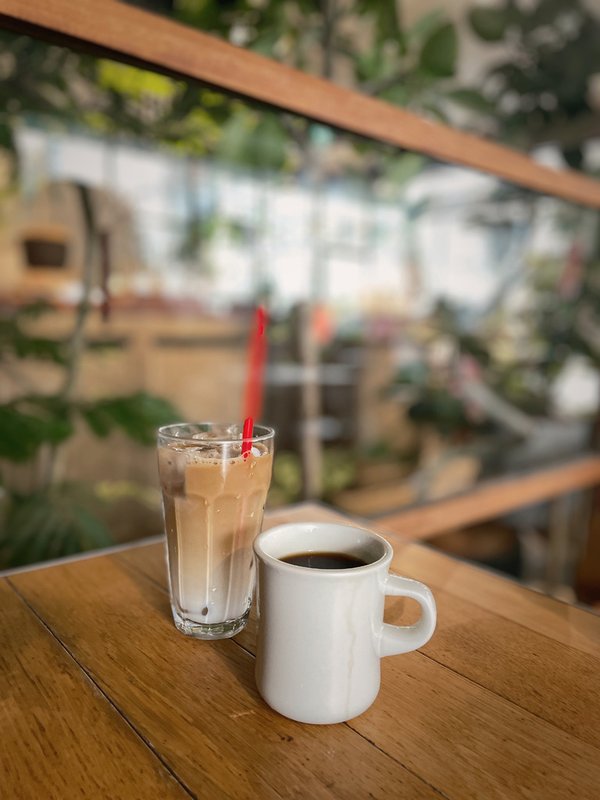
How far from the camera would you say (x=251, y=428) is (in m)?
0.62

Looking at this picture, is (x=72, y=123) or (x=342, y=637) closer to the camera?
(x=342, y=637)

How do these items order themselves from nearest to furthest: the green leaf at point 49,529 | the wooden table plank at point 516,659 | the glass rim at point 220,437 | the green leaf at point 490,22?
the wooden table plank at point 516,659, the glass rim at point 220,437, the green leaf at point 49,529, the green leaf at point 490,22

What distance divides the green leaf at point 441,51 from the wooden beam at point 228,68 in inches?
11.8

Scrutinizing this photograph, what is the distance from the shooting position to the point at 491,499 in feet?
5.90

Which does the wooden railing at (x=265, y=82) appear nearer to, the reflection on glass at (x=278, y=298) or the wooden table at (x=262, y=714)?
the reflection on glass at (x=278, y=298)

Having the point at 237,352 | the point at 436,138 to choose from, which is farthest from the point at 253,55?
the point at 237,352

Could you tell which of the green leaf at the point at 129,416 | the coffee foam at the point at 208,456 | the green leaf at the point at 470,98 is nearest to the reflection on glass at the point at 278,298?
the green leaf at the point at 129,416

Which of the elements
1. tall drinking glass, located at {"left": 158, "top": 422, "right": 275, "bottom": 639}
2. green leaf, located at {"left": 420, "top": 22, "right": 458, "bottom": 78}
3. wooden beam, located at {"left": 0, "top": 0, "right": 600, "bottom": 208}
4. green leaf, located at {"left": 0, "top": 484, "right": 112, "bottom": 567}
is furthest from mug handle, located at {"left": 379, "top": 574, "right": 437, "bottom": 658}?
green leaf, located at {"left": 420, "top": 22, "right": 458, "bottom": 78}

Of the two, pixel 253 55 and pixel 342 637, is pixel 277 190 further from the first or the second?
pixel 342 637

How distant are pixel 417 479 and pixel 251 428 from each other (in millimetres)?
1869

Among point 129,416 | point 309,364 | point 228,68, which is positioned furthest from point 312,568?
point 309,364

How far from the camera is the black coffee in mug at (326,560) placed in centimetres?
57

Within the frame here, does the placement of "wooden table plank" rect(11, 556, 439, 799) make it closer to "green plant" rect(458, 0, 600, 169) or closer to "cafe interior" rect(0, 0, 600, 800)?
"cafe interior" rect(0, 0, 600, 800)

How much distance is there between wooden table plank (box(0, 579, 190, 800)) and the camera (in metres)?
0.42
